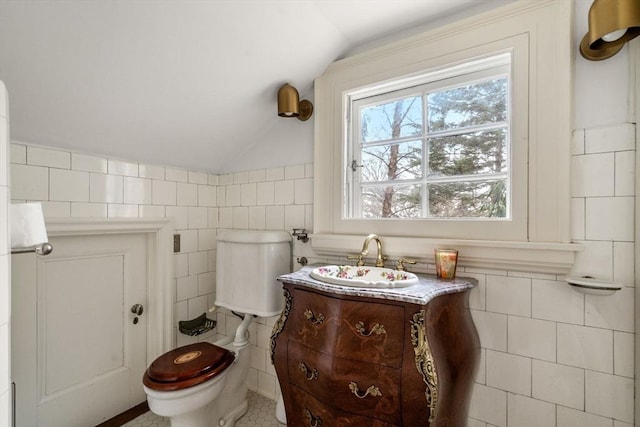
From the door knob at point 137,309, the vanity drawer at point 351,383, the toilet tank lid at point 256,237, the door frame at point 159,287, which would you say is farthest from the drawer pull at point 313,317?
the door knob at point 137,309

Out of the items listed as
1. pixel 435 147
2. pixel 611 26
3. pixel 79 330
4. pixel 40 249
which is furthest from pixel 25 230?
pixel 611 26

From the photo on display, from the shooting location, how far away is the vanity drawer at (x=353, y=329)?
1.06 m

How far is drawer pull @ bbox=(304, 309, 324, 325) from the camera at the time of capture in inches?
46.9

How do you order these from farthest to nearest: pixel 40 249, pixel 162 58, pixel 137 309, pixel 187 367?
pixel 137 309, pixel 187 367, pixel 162 58, pixel 40 249

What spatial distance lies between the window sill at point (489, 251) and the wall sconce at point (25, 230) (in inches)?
47.3

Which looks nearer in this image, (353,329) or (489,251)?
(353,329)

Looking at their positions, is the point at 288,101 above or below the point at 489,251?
above

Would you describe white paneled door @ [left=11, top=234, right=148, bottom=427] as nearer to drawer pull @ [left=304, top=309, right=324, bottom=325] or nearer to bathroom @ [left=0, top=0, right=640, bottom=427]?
bathroom @ [left=0, top=0, right=640, bottom=427]

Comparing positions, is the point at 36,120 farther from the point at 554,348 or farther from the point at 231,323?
the point at 554,348

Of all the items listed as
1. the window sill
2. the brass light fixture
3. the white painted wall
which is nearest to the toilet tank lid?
the window sill

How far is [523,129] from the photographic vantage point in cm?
125

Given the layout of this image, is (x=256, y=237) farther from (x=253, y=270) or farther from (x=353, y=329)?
(x=353, y=329)

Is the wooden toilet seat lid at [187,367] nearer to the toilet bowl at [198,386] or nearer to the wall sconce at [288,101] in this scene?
the toilet bowl at [198,386]

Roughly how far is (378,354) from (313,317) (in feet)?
0.94
